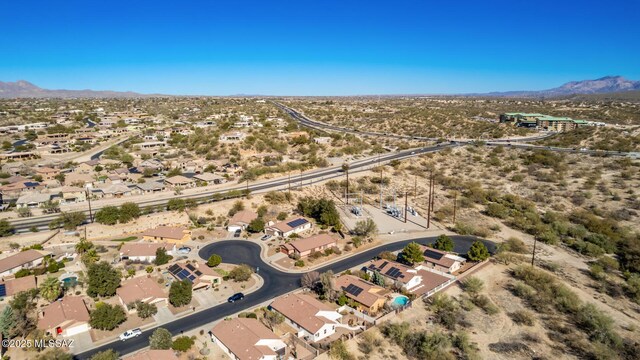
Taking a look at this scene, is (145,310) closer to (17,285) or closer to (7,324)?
(7,324)

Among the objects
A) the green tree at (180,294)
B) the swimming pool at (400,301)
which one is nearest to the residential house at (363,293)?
the swimming pool at (400,301)

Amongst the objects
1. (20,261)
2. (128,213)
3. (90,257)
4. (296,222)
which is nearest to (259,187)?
(296,222)

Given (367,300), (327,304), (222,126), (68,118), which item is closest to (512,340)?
(367,300)

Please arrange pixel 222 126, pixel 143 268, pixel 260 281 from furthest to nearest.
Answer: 1. pixel 222 126
2. pixel 143 268
3. pixel 260 281

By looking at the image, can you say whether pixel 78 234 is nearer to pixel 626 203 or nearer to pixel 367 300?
pixel 367 300

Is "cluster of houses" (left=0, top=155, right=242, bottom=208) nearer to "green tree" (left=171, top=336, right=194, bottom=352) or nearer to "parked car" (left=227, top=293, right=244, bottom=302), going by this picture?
"parked car" (left=227, top=293, right=244, bottom=302)

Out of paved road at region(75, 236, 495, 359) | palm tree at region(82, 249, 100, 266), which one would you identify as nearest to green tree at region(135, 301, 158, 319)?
paved road at region(75, 236, 495, 359)
